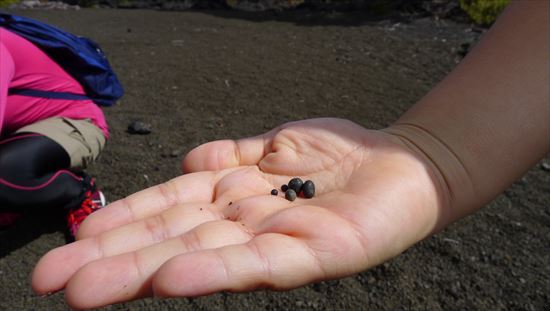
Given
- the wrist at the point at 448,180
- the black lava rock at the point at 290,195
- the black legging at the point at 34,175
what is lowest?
the black legging at the point at 34,175

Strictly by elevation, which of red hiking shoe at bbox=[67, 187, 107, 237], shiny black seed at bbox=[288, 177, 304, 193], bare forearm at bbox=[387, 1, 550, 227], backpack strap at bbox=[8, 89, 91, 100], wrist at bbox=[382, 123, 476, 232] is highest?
bare forearm at bbox=[387, 1, 550, 227]

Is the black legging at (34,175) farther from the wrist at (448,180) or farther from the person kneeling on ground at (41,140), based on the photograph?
the wrist at (448,180)

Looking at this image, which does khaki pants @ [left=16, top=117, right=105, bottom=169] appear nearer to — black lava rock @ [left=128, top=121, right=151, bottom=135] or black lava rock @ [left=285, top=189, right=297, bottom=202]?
black lava rock @ [left=128, top=121, right=151, bottom=135]

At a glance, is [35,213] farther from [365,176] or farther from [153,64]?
[153,64]

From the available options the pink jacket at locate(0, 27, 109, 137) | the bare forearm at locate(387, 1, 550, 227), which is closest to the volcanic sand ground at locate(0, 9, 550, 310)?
the pink jacket at locate(0, 27, 109, 137)

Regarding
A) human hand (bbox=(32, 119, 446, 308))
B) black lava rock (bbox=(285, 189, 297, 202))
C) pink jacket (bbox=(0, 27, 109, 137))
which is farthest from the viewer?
pink jacket (bbox=(0, 27, 109, 137))

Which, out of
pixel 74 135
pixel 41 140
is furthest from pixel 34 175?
pixel 74 135

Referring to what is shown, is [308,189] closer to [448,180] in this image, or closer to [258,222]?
[258,222]

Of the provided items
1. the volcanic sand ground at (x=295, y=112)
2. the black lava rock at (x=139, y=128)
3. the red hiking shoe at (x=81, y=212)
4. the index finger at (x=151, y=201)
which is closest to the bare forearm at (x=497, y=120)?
the index finger at (x=151, y=201)
